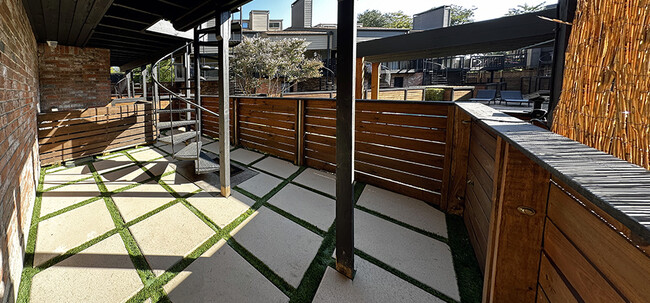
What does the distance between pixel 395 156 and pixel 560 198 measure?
7.36 ft

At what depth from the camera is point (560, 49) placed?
4.66ft

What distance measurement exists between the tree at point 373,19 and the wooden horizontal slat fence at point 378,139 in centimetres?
2918

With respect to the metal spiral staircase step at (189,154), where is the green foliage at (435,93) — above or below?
above

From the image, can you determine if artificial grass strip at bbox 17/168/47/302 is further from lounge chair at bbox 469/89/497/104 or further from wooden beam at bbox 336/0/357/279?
lounge chair at bbox 469/89/497/104

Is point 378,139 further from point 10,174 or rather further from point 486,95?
point 486,95

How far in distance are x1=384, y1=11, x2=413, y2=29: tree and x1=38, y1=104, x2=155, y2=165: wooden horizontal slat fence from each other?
1055 inches

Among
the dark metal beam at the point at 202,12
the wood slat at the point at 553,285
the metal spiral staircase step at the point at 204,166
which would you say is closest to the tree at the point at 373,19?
the dark metal beam at the point at 202,12

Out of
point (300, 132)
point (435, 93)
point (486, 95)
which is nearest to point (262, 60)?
point (435, 93)

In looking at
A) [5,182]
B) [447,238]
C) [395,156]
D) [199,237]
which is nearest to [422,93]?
[395,156]

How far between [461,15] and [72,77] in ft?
101

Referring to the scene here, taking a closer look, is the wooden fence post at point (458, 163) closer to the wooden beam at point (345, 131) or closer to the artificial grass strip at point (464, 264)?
the artificial grass strip at point (464, 264)

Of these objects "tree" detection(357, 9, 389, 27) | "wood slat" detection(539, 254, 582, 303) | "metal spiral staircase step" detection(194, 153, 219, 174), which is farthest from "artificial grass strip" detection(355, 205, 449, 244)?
"tree" detection(357, 9, 389, 27)

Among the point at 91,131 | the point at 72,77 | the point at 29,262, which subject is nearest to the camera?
the point at 29,262

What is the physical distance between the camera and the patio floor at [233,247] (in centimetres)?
164
